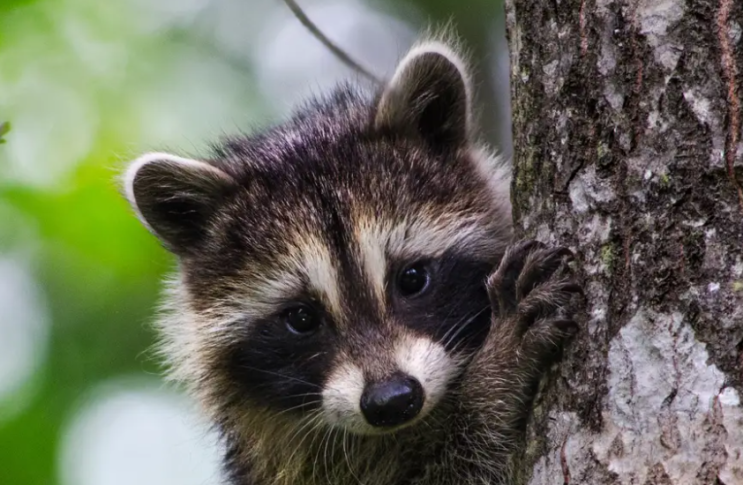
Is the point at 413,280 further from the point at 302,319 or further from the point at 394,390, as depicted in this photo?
the point at 394,390

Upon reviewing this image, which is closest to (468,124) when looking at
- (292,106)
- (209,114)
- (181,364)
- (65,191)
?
(292,106)

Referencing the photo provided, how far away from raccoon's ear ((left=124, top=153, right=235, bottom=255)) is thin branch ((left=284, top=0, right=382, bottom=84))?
3.16 ft

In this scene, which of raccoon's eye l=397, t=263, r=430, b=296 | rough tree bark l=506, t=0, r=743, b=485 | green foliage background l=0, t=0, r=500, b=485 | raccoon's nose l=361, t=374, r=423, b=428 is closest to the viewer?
rough tree bark l=506, t=0, r=743, b=485

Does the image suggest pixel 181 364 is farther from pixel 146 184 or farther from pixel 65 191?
pixel 65 191

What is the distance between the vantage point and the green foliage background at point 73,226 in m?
6.51

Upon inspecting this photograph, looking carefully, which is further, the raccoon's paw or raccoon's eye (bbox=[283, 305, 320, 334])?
raccoon's eye (bbox=[283, 305, 320, 334])

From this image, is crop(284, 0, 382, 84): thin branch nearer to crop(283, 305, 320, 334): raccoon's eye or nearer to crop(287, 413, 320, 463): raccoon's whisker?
crop(283, 305, 320, 334): raccoon's eye

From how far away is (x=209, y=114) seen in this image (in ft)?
28.4

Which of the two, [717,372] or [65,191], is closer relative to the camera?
[717,372]

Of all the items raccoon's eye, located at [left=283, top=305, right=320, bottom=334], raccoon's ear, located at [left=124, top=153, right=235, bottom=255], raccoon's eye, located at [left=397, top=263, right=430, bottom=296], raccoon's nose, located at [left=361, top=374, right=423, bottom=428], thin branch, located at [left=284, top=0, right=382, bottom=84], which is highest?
thin branch, located at [left=284, top=0, right=382, bottom=84]

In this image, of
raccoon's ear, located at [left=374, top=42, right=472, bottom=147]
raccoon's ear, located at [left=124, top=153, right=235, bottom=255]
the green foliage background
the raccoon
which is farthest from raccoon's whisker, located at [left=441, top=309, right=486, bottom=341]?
the green foliage background

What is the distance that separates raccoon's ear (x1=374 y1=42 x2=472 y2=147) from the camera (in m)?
3.98

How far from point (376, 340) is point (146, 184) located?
1.35 metres

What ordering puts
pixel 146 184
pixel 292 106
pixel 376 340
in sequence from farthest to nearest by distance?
pixel 292 106, pixel 146 184, pixel 376 340
